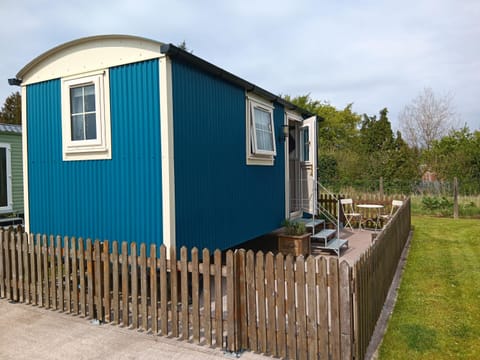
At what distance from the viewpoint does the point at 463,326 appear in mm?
4137

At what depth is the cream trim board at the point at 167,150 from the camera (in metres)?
4.63

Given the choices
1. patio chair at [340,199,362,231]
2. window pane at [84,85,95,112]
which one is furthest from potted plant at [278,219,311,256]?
window pane at [84,85,95,112]

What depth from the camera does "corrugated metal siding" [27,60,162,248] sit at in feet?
15.8

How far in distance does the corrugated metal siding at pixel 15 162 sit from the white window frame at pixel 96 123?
22.2 ft

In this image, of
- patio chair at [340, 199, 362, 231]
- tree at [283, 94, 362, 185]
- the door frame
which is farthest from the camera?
tree at [283, 94, 362, 185]

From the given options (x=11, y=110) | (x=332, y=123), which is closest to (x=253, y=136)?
(x=11, y=110)

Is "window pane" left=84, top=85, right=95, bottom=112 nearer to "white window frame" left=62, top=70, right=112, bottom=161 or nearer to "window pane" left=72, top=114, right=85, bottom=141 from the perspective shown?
"white window frame" left=62, top=70, right=112, bottom=161

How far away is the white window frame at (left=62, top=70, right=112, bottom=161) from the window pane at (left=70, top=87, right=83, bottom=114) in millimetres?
48

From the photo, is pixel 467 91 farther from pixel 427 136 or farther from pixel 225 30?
pixel 225 30

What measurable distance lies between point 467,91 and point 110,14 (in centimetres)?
2566

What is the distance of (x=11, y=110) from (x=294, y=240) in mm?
28452

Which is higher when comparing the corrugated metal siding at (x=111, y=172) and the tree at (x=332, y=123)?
the tree at (x=332, y=123)

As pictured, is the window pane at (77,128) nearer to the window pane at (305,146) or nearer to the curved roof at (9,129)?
the window pane at (305,146)

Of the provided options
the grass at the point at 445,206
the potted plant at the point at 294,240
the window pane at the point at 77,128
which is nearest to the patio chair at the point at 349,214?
the potted plant at the point at 294,240
